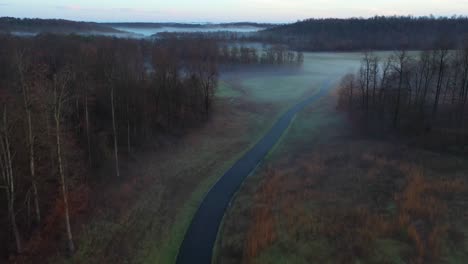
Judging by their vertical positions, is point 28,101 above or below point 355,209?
above

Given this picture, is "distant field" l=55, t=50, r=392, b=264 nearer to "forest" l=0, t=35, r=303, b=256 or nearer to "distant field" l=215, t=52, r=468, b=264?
"forest" l=0, t=35, r=303, b=256

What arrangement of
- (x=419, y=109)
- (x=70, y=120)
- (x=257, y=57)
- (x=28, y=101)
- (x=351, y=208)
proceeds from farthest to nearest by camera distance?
(x=257, y=57) < (x=419, y=109) < (x=70, y=120) < (x=351, y=208) < (x=28, y=101)

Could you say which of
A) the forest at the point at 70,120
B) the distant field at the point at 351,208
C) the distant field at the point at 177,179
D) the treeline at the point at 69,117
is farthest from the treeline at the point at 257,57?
the distant field at the point at 351,208

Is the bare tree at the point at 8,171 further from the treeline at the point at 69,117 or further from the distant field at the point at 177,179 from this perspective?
the distant field at the point at 177,179

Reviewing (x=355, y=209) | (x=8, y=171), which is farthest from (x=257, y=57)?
(x=8, y=171)

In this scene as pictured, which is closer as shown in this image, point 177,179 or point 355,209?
point 355,209

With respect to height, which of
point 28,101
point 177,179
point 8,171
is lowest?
point 177,179

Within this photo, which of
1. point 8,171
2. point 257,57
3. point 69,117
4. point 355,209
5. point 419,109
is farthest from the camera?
point 257,57

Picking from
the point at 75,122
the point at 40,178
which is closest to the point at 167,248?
the point at 40,178

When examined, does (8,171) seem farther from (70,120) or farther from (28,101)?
(70,120)
